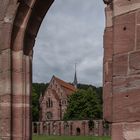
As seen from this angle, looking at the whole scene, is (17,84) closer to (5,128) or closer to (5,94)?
(5,94)

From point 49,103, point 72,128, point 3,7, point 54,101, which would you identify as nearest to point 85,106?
point 72,128

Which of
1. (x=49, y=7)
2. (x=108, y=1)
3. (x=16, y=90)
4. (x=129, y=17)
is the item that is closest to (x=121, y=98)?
(x=129, y=17)

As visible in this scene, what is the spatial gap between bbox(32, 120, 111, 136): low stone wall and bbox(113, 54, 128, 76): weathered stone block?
51.4 metres

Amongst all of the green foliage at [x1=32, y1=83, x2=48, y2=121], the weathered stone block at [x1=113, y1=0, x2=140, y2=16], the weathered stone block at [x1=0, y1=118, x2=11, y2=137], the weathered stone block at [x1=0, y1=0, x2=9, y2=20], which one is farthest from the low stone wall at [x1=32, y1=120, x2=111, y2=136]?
the weathered stone block at [x1=113, y1=0, x2=140, y2=16]

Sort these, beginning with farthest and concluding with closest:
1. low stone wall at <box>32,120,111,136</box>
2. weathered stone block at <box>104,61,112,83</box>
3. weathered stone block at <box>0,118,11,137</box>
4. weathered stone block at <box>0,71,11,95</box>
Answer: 1. low stone wall at <box>32,120,111,136</box>
2. weathered stone block at <box>0,71,11,95</box>
3. weathered stone block at <box>0,118,11,137</box>
4. weathered stone block at <box>104,61,112,83</box>

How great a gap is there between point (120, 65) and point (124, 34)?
24 centimetres

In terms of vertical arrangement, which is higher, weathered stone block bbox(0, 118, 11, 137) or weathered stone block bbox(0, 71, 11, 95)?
weathered stone block bbox(0, 71, 11, 95)

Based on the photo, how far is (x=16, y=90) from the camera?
5.43 meters

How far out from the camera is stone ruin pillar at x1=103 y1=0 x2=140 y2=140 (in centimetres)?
321

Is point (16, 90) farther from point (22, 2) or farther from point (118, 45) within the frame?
point (118, 45)

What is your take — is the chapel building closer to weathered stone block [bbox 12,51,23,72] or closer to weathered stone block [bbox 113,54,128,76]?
weathered stone block [bbox 12,51,23,72]

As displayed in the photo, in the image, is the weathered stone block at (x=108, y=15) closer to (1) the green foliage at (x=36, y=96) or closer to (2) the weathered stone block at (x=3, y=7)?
(2) the weathered stone block at (x=3, y=7)

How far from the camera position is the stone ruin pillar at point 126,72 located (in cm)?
321

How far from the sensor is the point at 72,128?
2299 inches
